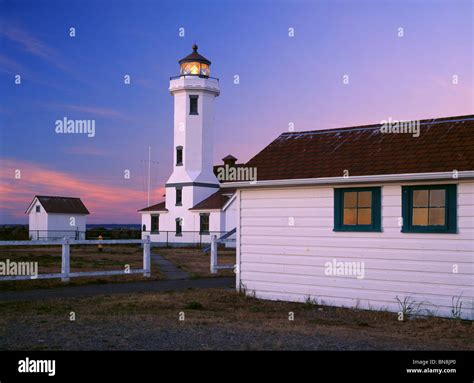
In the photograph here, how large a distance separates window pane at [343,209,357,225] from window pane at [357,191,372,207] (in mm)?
213

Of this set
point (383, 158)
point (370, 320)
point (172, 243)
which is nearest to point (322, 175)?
point (383, 158)

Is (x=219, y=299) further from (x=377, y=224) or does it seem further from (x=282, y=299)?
(x=377, y=224)

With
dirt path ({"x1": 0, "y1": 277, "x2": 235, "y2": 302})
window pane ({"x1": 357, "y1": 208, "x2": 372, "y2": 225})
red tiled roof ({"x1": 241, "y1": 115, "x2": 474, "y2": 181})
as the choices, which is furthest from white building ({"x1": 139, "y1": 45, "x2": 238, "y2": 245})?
window pane ({"x1": 357, "y1": 208, "x2": 372, "y2": 225})

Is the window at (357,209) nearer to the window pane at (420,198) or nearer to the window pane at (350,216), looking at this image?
the window pane at (350,216)

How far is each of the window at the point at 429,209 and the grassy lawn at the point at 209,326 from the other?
1.71 metres

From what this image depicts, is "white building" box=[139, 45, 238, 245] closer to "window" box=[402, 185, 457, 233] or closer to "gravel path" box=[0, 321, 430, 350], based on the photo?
"window" box=[402, 185, 457, 233]

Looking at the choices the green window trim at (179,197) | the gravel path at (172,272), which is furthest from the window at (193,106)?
the gravel path at (172,272)

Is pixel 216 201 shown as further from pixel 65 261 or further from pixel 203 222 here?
pixel 65 261

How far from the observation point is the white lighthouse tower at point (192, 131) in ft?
160

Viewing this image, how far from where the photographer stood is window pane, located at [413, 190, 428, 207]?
40.9 ft

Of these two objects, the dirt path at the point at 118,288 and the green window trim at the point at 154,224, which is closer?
the dirt path at the point at 118,288

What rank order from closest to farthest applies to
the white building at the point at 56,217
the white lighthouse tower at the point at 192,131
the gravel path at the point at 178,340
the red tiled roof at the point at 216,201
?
1. the gravel path at the point at 178,340
2. the red tiled roof at the point at 216,201
3. the white lighthouse tower at the point at 192,131
4. the white building at the point at 56,217

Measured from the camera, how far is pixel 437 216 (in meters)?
12.3

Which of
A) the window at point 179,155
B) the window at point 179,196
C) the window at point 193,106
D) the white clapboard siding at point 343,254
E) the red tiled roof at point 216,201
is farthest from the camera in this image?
the window at point 179,196
